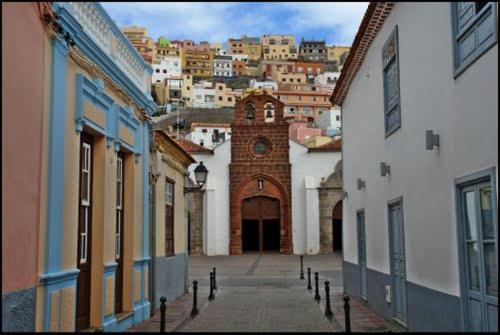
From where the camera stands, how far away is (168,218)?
1622 cm

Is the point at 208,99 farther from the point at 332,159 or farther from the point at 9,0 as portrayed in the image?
the point at 9,0

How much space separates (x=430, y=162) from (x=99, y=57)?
489cm

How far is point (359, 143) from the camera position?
1497cm

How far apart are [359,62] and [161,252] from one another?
6190mm

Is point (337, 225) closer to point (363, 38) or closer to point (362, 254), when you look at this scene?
point (362, 254)

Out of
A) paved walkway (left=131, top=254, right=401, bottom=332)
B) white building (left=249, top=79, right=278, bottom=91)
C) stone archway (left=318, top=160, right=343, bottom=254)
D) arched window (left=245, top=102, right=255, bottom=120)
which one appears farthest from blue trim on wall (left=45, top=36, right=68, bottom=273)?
white building (left=249, top=79, right=278, bottom=91)

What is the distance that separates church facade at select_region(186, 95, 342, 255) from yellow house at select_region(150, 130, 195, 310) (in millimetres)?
19792

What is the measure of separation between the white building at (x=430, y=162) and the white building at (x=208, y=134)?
36.7m

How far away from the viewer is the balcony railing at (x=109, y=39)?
8836mm

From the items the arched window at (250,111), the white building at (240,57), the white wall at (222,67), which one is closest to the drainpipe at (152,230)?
the arched window at (250,111)

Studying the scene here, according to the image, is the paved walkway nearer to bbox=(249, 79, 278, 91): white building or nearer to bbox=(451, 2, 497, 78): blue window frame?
bbox=(451, 2, 497, 78): blue window frame

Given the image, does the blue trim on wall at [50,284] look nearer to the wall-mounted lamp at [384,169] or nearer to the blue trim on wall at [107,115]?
the blue trim on wall at [107,115]

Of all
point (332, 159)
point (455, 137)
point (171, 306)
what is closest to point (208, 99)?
point (332, 159)

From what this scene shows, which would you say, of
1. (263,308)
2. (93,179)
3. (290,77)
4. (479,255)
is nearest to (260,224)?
(263,308)
